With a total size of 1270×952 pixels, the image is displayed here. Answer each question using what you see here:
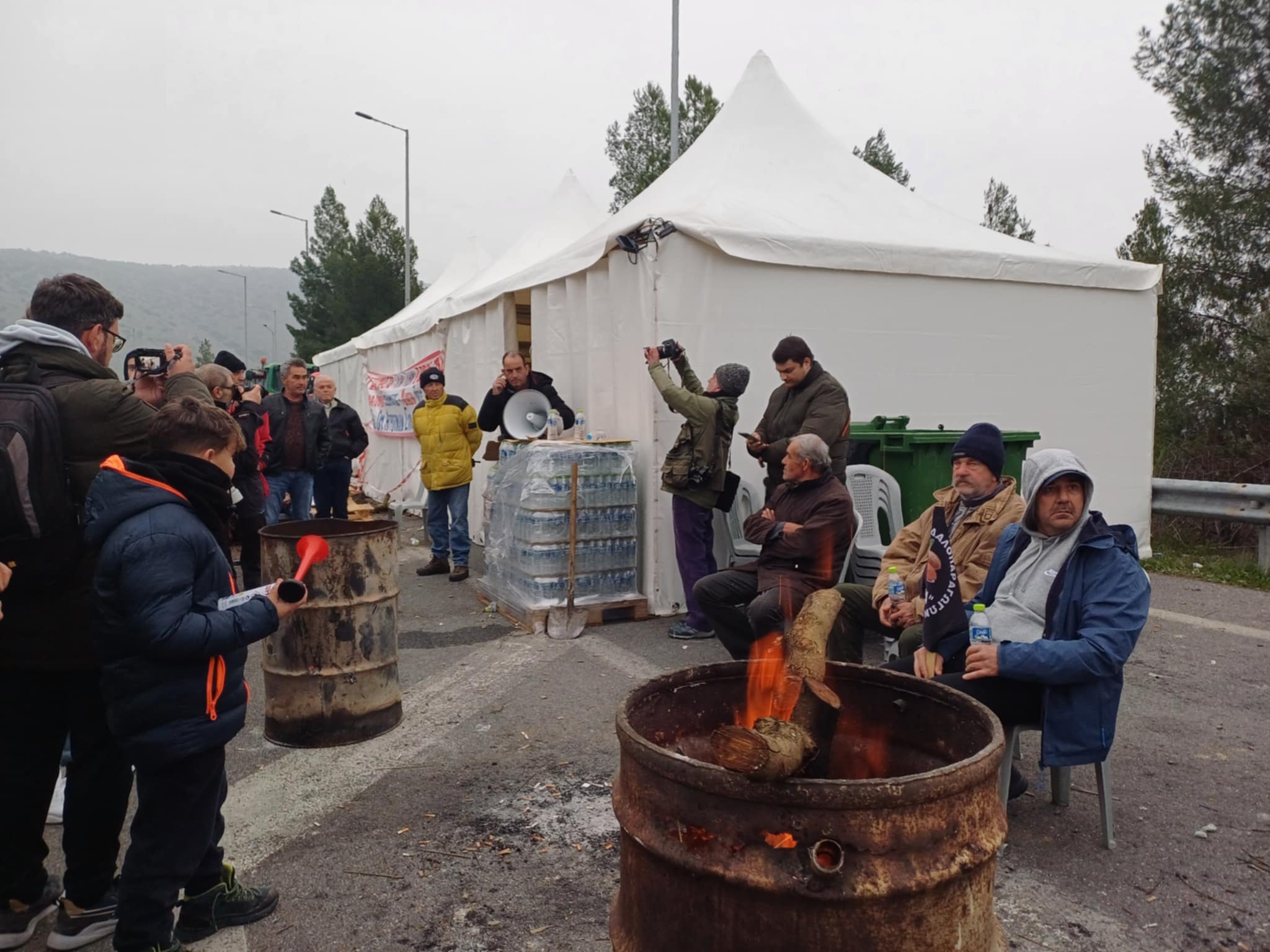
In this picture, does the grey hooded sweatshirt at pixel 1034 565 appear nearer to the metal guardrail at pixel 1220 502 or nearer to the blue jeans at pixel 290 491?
the metal guardrail at pixel 1220 502

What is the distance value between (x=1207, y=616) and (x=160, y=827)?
6990 mm

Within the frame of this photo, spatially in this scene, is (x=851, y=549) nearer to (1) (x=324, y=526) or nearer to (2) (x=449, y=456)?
(1) (x=324, y=526)

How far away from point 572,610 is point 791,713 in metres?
4.55

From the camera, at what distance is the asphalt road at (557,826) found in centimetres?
283

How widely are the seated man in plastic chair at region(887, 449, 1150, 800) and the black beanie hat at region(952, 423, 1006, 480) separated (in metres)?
0.50

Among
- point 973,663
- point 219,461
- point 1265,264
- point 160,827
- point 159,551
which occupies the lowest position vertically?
point 160,827

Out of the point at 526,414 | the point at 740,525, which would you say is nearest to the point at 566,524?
the point at 740,525

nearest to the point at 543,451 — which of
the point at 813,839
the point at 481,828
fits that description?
the point at 481,828

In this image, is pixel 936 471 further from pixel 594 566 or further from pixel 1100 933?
pixel 1100 933

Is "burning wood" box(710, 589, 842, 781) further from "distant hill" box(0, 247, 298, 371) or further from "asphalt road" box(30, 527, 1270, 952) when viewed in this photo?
"distant hill" box(0, 247, 298, 371)

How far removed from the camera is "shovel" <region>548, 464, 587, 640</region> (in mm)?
6422

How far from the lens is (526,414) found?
26.1 ft

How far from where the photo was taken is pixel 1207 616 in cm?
661

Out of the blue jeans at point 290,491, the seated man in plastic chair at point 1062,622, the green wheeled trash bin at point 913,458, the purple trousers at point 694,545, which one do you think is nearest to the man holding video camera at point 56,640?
the seated man in plastic chair at point 1062,622
